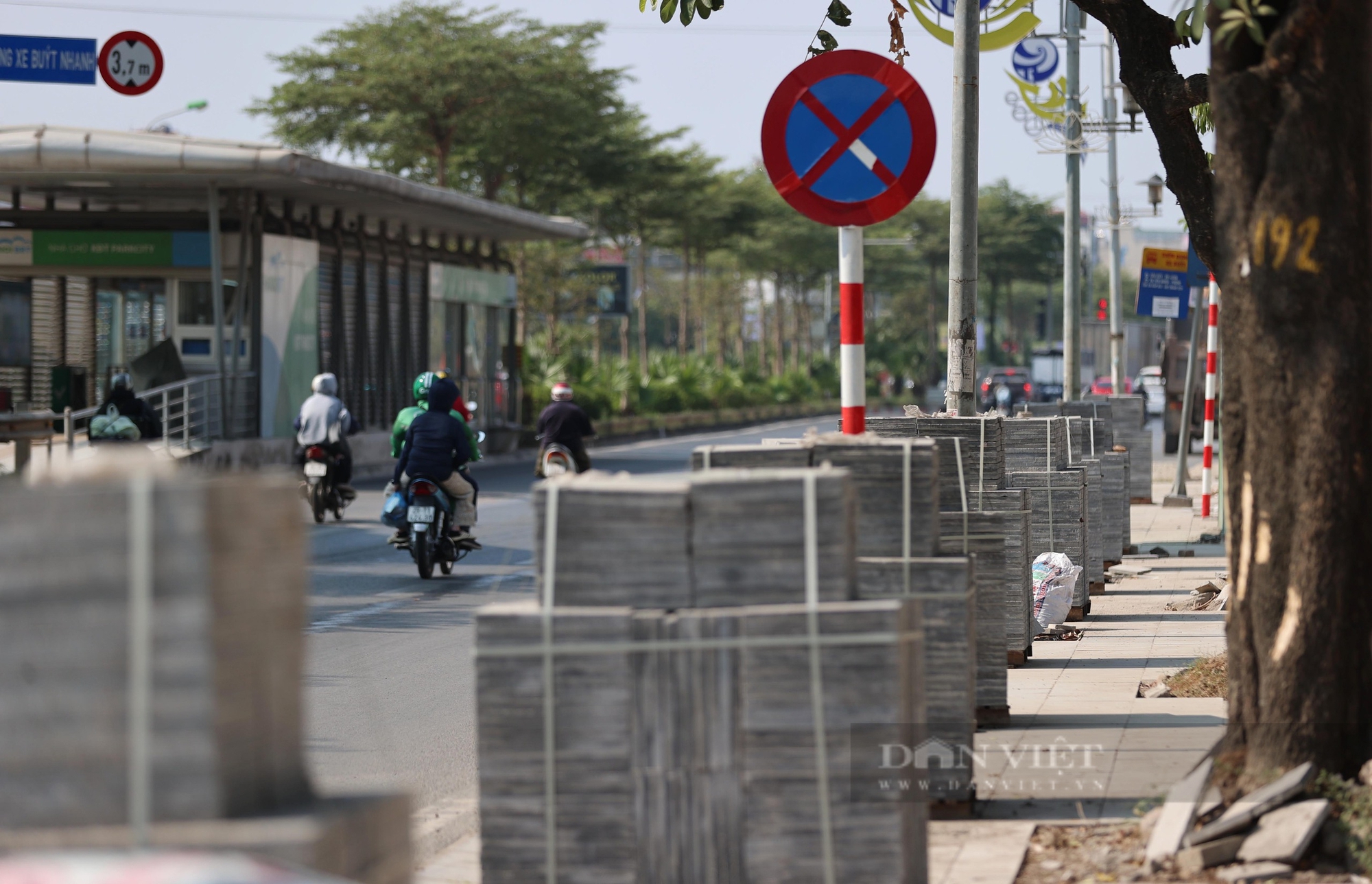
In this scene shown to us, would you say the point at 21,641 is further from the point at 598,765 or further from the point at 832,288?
the point at 832,288

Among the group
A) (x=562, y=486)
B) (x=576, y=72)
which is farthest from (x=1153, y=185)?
(x=562, y=486)

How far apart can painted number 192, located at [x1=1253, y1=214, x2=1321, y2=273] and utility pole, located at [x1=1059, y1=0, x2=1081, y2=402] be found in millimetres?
15161

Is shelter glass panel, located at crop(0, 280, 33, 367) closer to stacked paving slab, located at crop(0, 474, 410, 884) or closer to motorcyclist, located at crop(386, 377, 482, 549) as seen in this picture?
motorcyclist, located at crop(386, 377, 482, 549)

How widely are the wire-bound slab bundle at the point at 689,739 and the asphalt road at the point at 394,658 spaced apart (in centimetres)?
43

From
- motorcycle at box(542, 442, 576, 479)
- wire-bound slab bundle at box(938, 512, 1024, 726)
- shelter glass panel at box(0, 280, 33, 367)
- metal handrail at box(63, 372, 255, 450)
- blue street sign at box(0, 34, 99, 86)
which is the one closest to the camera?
wire-bound slab bundle at box(938, 512, 1024, 726)

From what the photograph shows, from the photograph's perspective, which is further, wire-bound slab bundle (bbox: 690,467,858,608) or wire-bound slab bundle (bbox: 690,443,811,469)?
wire-bound slab bundle (bbox: 690,443,811,469)

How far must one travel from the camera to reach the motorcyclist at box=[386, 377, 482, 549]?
13.2 meters

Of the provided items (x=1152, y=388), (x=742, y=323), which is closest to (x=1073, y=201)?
(x=1152, y=388)

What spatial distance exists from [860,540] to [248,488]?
279 cm

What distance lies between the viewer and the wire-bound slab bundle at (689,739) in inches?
148

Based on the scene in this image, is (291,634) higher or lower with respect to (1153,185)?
lower

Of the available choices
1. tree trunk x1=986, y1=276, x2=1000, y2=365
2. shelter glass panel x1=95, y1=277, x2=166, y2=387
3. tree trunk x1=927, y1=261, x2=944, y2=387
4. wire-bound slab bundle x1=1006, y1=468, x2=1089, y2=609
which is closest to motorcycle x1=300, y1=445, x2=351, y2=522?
wire-bound slab bundle x1=1006, y1=468, x2=1089, y2=609

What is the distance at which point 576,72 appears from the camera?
132ft

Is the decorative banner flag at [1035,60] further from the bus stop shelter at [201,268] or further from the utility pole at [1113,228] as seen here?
the bus stop shelter at [201,268]
